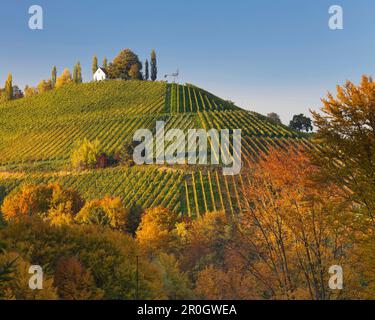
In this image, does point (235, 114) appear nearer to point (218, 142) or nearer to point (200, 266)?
point (218, 142)

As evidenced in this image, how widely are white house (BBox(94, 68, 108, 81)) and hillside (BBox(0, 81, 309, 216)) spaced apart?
64.1ft

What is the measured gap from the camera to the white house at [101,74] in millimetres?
143875

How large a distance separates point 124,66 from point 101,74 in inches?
514

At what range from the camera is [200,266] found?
36219 millimetres

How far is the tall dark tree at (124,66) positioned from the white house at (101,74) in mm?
4911

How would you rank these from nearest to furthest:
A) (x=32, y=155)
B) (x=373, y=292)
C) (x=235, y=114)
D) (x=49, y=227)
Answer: (x=373, y=292), (x=49, y=227), (x=32, y=155), (x=235, y=114)

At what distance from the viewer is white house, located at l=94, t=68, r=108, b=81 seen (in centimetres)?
14388

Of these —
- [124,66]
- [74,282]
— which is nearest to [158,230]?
[74,282]

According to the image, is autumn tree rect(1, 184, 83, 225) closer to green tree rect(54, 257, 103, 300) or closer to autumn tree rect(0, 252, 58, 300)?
green tree rect(54, 257, 103, 300)

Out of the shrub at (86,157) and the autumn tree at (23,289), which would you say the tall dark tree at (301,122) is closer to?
the shrub at (86,157)

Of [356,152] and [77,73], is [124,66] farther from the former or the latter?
[356,152]

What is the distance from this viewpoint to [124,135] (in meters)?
84.0

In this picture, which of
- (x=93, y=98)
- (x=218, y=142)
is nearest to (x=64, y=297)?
(x=218, y=142)

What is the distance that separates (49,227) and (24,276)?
595 cm
